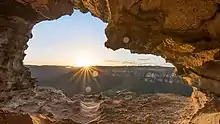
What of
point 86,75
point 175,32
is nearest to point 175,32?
point 175,32

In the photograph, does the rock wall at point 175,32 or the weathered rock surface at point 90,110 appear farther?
the weathered rock surface at point 90,110

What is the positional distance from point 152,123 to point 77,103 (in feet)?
8.21

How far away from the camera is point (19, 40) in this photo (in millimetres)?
7652

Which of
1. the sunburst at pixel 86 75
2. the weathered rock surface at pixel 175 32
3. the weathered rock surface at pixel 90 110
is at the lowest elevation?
the weathered rock surface at pixel 90 110

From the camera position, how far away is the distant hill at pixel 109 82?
33.2ft

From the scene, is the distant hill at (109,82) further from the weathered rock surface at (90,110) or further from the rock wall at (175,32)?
the rock wall at (175,32)

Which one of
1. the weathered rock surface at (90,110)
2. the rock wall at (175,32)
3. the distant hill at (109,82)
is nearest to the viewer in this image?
the rock wall at (175,32)

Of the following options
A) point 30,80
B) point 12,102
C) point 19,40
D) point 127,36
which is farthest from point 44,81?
point 127,36

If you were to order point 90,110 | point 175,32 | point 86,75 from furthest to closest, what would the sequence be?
point 86,75 → point 90,110 → point 175,32

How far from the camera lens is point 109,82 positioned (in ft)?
36.5

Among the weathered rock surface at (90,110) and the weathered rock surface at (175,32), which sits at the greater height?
the weathered rock surface at (175,32)

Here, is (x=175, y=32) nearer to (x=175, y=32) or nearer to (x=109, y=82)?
(x=175, y=32)

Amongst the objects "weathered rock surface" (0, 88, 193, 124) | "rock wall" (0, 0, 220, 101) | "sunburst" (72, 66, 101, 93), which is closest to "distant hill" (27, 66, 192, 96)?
"sunburst" (72, 66, 101, 93)

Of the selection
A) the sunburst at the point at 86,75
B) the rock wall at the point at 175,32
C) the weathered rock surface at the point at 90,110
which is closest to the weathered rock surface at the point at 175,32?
the rock wall at the point at 175,32
